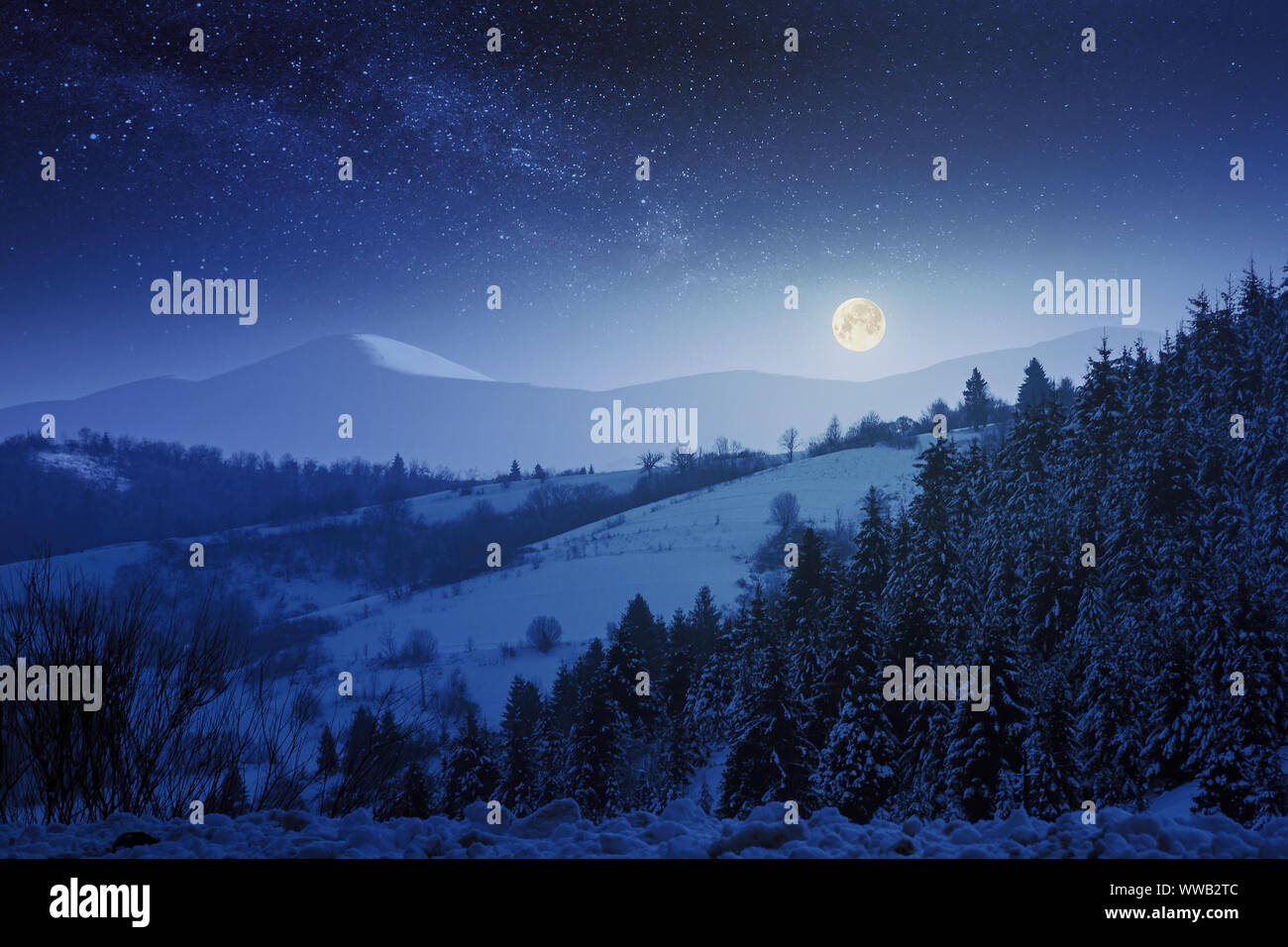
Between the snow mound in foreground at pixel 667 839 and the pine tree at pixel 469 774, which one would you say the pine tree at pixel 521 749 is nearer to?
the pine tree at pixel 469 774

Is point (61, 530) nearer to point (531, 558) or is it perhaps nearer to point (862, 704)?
point (531, 558)

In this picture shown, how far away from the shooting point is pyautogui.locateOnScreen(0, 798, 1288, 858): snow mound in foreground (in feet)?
15.1

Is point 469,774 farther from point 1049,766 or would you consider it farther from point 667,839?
point 1049,766

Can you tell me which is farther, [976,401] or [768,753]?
[976,401]

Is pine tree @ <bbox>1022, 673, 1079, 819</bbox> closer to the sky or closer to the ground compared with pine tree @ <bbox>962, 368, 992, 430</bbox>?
closer to the ground

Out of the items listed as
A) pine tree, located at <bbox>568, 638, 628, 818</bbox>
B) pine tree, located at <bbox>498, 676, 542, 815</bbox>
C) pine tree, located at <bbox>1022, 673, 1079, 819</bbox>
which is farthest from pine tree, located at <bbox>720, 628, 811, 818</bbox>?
pine tree, located at <bbox>498, 676, 542, 815</bbox>

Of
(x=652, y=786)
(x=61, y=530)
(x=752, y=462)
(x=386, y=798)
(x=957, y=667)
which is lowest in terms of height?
(x=652, y=786)

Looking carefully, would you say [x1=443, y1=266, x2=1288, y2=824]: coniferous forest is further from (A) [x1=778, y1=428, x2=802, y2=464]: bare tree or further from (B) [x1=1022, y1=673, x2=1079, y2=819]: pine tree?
A: (A) [x1=778, y1=428, x2=802, y2=464]: bare tree

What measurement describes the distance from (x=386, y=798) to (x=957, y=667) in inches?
346

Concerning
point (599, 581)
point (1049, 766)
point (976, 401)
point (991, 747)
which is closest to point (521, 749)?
point (599, 581)

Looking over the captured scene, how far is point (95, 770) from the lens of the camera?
6.76 meters

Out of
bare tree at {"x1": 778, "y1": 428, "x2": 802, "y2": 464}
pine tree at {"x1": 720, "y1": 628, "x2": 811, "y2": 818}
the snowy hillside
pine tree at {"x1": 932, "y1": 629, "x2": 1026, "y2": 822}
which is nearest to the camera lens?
pine tree at {"x1": 932, "y1": 629, "x2": 1026, "y2": 822}

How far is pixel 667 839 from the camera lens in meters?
4.82
